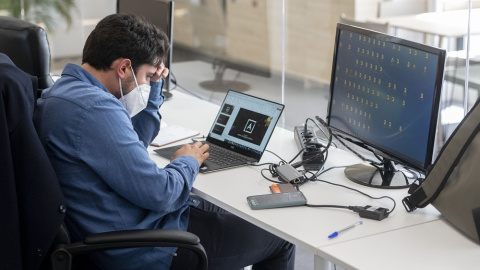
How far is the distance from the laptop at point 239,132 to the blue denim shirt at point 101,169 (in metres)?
0.39

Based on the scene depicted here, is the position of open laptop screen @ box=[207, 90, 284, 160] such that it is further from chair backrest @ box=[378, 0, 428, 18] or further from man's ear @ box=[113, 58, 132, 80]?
chair backrest @ box=[378, 0, 428, 18]

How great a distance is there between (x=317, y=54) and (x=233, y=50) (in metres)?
0.91

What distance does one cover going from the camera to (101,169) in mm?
1873

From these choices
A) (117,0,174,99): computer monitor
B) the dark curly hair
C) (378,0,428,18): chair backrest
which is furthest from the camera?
(378,0,428,18): chair backrest

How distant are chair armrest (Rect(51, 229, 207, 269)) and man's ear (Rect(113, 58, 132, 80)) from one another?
480 mm

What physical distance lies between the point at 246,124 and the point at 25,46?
952mm

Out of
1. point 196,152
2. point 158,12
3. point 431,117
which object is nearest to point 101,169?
point 196,152

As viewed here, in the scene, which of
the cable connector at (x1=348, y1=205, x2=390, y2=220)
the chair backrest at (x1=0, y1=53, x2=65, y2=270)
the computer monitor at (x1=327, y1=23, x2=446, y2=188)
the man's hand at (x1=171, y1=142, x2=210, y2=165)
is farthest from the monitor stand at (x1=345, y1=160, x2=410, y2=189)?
the chair backrest at (x1=0, y1=53, x2=65, y2=270)

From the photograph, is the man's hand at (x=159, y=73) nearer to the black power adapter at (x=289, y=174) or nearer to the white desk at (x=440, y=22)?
the black power adapter at (x=289, y=174)

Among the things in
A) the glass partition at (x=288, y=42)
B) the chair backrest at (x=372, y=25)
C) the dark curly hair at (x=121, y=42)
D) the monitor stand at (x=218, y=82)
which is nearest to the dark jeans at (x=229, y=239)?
the dark curly hair at (x=121, y=42)

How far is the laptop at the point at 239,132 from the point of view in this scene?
2393mm

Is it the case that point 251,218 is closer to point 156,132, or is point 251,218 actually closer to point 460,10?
point 156,132

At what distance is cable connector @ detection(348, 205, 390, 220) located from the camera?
6.31 feet

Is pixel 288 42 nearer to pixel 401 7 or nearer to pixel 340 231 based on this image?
pixel 401 7
